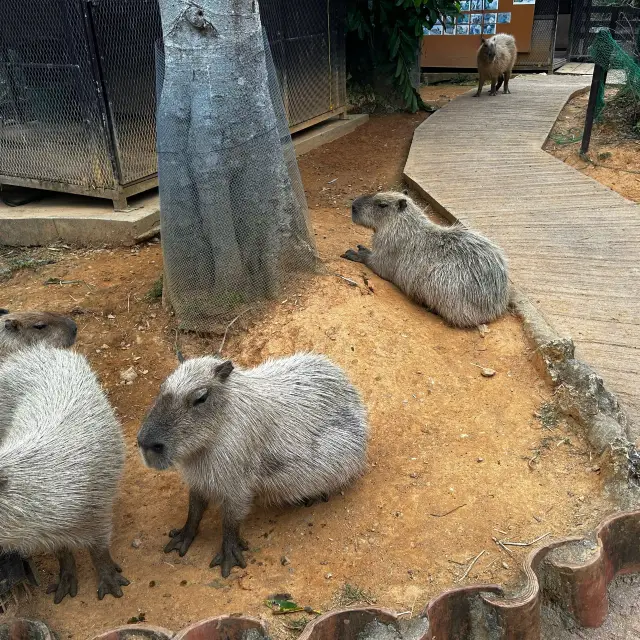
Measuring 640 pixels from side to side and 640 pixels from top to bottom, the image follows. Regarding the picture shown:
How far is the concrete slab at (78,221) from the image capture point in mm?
5879

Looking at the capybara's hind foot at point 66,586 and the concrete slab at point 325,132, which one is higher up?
the concrete slab at point 325,132

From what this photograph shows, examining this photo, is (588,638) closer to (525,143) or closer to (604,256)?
(604,256)

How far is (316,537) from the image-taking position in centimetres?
286

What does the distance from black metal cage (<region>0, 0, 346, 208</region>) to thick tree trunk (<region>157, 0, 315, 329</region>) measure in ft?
6.26

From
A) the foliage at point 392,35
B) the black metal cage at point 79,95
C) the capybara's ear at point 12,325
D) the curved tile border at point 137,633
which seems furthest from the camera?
the foliage at point 392,35

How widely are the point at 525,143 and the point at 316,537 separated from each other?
7360mm

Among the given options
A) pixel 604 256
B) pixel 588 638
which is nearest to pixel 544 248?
pixel 604 256

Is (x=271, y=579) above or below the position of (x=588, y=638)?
above

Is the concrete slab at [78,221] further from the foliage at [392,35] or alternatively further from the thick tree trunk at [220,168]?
the foliage at [392,35]

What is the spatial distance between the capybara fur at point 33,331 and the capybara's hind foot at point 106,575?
1.29m

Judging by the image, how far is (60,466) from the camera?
8.45 feet

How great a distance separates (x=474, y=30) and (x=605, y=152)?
820 centimetres

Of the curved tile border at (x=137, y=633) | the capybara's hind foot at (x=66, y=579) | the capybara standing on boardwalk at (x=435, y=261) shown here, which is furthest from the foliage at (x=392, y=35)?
the curved tile border at (x=137, y=633)

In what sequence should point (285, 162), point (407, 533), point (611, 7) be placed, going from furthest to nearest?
point (611, 7)
point (285, 162)
point (407, 533)
